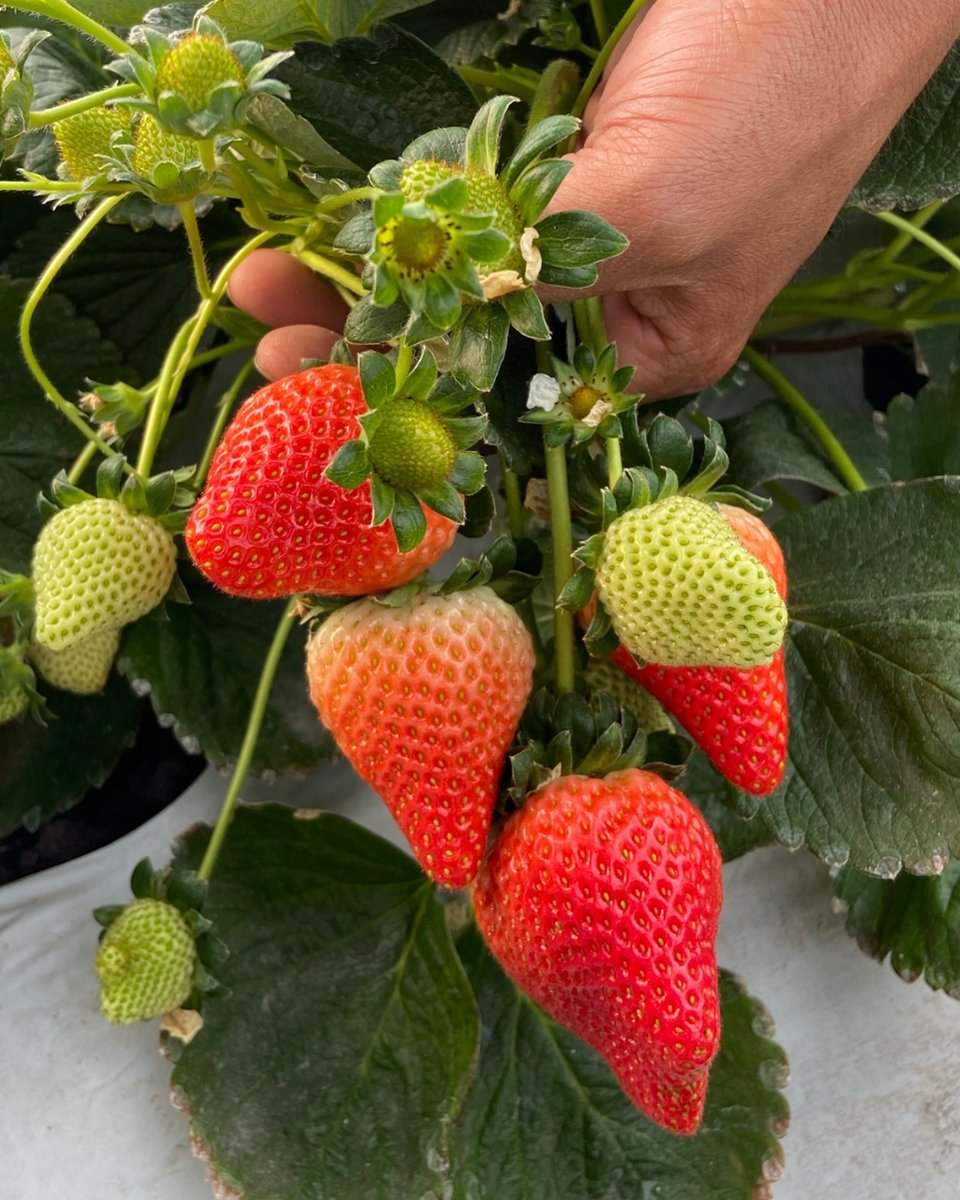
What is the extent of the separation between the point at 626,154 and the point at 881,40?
0.16m

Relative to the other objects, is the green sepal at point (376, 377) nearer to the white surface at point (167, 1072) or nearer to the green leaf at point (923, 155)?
the green leaf at point (923, 155)

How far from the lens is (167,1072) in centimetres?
78

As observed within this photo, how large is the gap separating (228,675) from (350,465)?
0.42 m

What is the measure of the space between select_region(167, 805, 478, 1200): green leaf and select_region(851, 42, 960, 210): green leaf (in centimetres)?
53

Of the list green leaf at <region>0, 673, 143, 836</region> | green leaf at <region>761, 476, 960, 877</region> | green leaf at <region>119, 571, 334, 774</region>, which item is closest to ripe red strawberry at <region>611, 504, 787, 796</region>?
green leaf at <region>761, 476, 960, 877</region>

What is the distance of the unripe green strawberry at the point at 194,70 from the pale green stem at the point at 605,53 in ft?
0.74

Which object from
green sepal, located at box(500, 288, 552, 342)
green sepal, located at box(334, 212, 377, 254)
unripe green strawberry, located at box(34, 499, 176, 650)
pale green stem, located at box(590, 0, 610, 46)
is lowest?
unripe green strawberry, located at box(34, 499, 176, 650)

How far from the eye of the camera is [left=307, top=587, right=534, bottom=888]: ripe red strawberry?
47 centimetres

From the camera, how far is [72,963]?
79 centimetres

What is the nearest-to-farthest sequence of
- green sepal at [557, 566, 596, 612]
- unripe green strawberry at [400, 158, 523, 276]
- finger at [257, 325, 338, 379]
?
unripe green strawberry at [400, 158, 523, 276] → green sepal at [557, 566, 596, 612] → finger at [257, 325, 338, 379]

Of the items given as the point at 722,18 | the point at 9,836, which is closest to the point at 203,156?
the point at 722,18

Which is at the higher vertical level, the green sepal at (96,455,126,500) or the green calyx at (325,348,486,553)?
the green calyx at (325,348,486,553)

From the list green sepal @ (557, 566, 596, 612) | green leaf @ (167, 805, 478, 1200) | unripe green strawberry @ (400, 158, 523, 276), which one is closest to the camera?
unripe green strawberry @ (400, 158, 523, 276)

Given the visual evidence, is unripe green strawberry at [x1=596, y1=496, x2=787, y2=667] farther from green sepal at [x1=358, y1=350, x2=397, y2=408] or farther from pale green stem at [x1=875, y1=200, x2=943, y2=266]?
pale green stem at [x1=875, y1=200, x2=943, y2=266]
